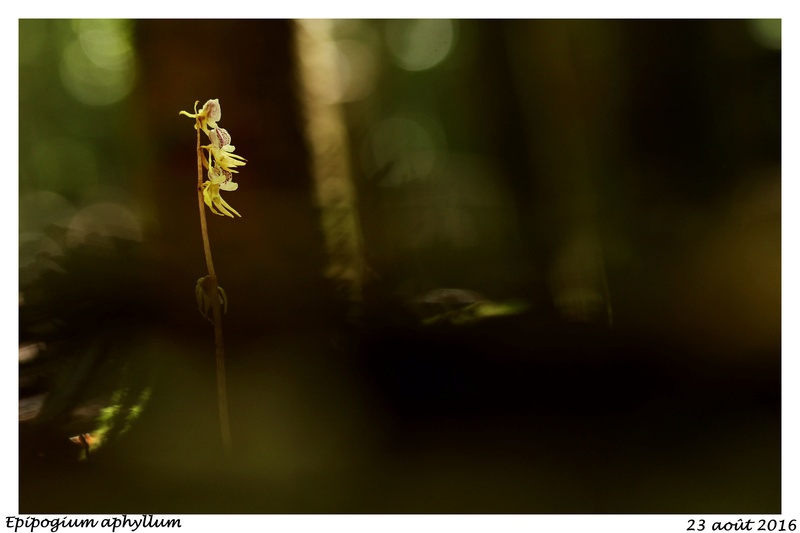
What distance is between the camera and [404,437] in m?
1.51

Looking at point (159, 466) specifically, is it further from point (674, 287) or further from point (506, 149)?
point (674, 287)

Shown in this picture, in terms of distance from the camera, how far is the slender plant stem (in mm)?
1488

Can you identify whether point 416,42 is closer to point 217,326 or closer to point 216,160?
point 216,160

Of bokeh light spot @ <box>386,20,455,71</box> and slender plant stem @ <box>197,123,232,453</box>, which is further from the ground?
bokeh light spot @ <box>386,20,455,71</box>

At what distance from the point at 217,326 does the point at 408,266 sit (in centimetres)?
44

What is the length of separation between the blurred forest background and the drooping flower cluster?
0.03 m

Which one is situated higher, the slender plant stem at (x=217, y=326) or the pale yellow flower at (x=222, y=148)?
the pale yellow flower at (x=222, y=148)

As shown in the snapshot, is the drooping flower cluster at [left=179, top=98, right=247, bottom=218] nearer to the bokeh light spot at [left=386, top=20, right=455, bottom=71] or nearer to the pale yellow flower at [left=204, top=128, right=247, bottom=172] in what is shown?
the pale yellow flower at [left=204, top=128, right=247, bottom=172]

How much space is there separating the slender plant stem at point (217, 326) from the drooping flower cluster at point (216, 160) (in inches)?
0.5

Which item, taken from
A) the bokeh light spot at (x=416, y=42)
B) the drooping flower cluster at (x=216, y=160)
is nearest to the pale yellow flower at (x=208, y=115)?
the drooping flower cluster at (x=216, y=160)

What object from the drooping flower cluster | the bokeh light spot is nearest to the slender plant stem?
the drooping flower cluster

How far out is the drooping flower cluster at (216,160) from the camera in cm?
148

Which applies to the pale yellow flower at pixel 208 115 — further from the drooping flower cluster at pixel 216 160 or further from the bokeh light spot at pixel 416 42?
the bokeh light spot at pixel 416 42
